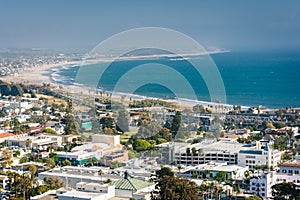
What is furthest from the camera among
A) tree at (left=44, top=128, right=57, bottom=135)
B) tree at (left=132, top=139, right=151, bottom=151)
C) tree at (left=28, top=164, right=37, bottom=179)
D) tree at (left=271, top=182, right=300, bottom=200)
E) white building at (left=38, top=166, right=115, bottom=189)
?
tree at (left=44, top=128, right=57, bottom=135)

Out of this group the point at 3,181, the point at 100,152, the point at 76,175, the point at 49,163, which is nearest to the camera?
the point at 76,175

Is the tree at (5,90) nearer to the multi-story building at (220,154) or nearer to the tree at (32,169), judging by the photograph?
the multi-story building at (220,154)

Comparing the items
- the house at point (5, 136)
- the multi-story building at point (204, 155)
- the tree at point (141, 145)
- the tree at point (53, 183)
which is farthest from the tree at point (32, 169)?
the house at point (5, 136)

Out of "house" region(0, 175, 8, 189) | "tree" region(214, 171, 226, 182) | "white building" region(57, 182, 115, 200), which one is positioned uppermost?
"white building" region(57, 182, 115, 200)

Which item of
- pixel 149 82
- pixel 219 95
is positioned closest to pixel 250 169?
pixel 219 95

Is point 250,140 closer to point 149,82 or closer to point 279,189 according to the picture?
point 279,189

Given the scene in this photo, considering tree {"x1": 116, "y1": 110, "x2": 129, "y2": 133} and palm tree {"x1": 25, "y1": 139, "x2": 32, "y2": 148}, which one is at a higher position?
tree {"x1": 116, "y1": 110, "x2": 129, "y2": 133}

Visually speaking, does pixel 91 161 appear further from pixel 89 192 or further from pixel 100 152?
pixel 89 192

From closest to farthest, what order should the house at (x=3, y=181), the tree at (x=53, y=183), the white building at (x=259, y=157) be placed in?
1. the tree at (x=53, y=183)
2. the house at (x=3, y=181)
3. the white building at (x=259, y=157)

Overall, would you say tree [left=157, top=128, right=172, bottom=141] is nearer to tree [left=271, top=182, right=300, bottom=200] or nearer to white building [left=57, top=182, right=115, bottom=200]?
tree [left=271, top=182, right=300, bottom=200]

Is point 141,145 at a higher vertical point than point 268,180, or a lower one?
higher

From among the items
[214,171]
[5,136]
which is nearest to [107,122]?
[5,136]

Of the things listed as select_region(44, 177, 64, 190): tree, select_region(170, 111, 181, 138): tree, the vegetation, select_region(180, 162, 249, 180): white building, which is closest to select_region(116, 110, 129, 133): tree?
select_region(170, 111, 181, 138): tree
